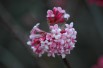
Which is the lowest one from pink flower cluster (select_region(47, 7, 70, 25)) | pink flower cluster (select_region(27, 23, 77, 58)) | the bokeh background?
pink flower cluster (select_region(27, 23, 77, 58))

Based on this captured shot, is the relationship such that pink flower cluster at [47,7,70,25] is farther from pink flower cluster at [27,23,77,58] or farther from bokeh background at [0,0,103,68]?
bokeh background at [0,0,103,68]

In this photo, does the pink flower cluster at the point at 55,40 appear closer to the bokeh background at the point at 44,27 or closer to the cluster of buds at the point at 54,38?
the cluster of buds at the point at 54,38

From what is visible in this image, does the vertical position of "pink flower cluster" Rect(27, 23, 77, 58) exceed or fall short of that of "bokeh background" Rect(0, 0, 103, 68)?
it falls short

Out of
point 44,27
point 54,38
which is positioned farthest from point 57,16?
point 44,27

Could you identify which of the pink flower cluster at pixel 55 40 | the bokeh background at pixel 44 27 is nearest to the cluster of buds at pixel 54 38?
the pink flower cluster at pixel 55 40

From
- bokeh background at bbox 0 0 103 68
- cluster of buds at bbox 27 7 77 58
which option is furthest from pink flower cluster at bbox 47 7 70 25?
bokeh background at bbox 0 0 103 68

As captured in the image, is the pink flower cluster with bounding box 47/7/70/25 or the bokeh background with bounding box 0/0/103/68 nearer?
the pink flower cluster with bounding box 47/7/70/25
